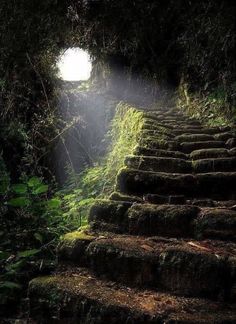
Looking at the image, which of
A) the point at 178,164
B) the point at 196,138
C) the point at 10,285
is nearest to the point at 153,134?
the point at 196,138

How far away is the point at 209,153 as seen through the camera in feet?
15.8

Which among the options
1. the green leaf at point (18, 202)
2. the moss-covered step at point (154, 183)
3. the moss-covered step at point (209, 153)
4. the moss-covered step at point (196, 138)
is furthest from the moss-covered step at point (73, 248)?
the moss-covered step at point (196, 138)

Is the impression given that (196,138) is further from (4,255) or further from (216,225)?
(4,255)

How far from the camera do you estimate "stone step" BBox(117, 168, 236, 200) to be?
403 centimetres

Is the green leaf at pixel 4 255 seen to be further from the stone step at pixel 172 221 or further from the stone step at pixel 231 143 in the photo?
the stone step at pixel 231 143

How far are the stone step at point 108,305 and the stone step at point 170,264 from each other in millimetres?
86

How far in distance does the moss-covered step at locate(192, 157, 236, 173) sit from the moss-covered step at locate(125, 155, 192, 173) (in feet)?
0.40

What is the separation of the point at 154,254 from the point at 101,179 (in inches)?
125

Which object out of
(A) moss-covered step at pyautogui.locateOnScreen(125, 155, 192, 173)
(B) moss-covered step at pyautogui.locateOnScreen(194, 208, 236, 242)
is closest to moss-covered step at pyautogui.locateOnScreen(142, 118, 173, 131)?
(A) moss-covered step at pyautogui.locateOnScreen(125, 155, 192, 173)

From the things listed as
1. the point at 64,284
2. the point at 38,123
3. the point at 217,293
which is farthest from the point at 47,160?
the point at 217,293

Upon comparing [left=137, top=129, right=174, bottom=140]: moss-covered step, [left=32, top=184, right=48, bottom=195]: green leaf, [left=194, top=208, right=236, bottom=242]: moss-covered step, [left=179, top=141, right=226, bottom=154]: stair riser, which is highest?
[left=137, top=129, right=174, bottom=140]: moss-covered step

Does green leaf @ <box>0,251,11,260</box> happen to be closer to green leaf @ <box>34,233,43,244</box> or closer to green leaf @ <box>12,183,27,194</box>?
green leaf @ <box>34,233,43,244</box>

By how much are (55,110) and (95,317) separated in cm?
637

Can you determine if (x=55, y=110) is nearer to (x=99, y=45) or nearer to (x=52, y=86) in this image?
(x=52, y=86)
